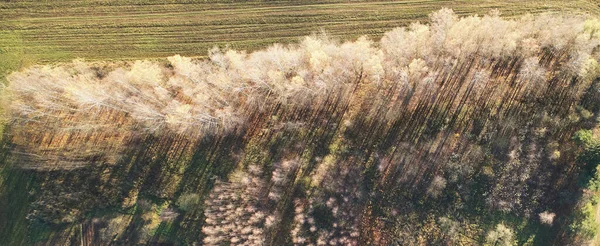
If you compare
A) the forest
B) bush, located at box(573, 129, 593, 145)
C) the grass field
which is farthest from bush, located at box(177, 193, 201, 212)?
bush, located at box(573, 129, 593, 145)

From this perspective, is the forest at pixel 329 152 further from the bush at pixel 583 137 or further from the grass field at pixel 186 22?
the grass field at pixel 186 22

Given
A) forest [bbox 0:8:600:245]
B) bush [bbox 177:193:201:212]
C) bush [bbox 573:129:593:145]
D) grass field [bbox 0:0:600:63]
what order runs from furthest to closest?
grass field [bbox 0:0:600:63], bush [bbox 177:193:201:212], forest [bbox 0:8:600:245], bush [bbox 573:129:593:145]

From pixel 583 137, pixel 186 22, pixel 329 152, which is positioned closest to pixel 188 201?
pixel 329 152

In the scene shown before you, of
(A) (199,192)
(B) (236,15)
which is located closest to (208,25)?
(B) (236,15)

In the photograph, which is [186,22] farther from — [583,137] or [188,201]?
[583,137]

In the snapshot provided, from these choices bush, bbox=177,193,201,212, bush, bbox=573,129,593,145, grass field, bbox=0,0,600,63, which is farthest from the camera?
grass field, bbox=0,0,600,63

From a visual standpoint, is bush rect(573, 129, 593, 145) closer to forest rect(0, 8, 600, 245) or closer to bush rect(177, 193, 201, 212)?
forest rect(0, 8, 600, 245)
